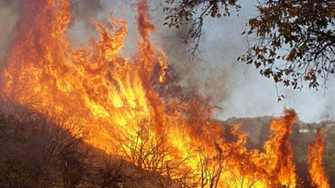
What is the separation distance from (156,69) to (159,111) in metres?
11.8

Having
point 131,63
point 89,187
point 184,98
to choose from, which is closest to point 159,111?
point 131,63

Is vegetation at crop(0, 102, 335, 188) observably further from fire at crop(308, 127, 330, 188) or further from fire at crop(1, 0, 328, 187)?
fire at crop(308, 127, 330, 188)

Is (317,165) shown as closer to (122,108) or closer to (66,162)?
(122,108)

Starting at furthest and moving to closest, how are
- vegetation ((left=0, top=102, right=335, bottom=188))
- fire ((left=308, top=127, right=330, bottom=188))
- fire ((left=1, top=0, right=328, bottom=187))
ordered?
fire ((left=308, top=127, right=330, bottom=188)) < fire ((left=1, top=0, right=328, bottom=187)) < vegetation ((left=0, top=102, right=335, bottom=188))

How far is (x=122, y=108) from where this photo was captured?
2142 cm

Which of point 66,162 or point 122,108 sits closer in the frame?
point 66,162

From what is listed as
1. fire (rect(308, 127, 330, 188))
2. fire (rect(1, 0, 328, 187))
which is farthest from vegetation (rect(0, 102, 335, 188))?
fire (rect(308, 127, 330, 188))

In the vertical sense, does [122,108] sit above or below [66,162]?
above

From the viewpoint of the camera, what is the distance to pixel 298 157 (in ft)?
115

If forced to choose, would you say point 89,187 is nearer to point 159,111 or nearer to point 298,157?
point 159,111

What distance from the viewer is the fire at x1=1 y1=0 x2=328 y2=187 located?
61.9 ft

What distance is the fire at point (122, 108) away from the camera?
18859 millimetres

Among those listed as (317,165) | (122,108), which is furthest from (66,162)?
(317,165)

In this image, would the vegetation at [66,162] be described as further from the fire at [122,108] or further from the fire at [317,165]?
the fire at [317,165]
